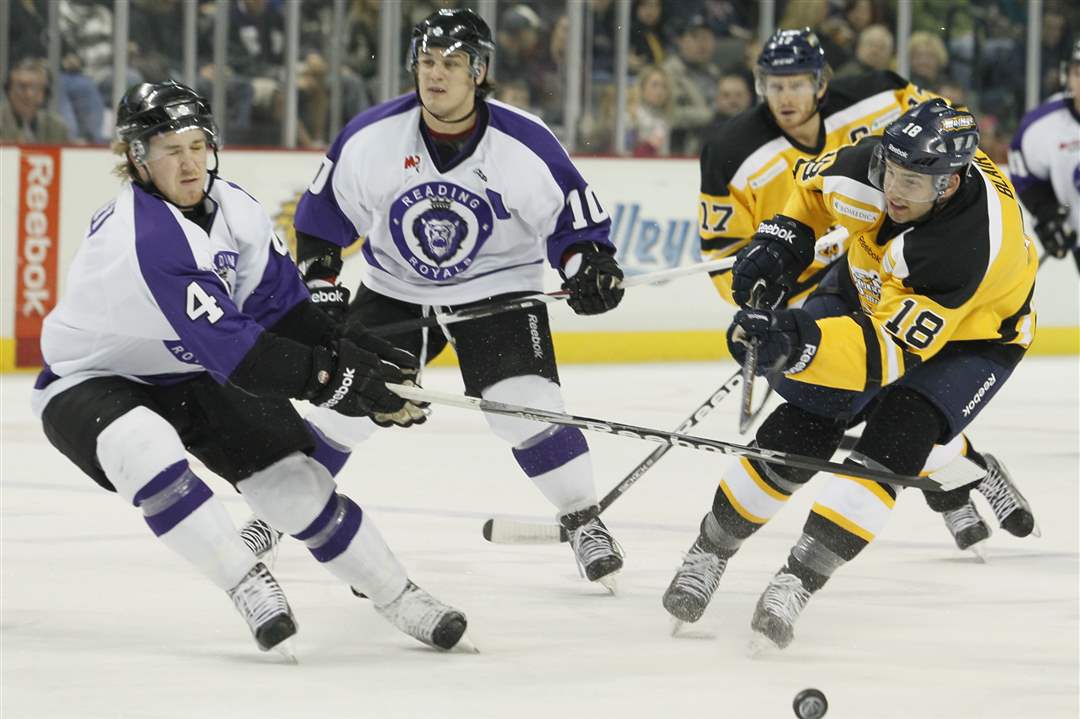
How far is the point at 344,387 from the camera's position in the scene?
2822 mm

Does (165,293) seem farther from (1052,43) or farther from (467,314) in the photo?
(1052,43)

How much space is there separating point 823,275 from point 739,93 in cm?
375

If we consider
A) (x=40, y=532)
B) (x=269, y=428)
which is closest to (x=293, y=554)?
(x=40, y=532)

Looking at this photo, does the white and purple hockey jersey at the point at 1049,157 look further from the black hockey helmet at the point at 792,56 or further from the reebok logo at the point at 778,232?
the reebok logo at the point at 778,232

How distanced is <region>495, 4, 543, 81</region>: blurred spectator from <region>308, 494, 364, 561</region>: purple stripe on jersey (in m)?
4.55

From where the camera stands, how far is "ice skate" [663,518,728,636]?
128 inches

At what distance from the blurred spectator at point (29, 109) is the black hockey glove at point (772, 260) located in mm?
3886

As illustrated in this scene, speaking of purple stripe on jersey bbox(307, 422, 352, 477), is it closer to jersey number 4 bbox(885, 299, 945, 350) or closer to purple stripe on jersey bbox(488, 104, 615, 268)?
purple stripe on jersey bbox(488, 104, 615, 268)

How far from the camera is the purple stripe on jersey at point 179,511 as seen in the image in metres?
2.86

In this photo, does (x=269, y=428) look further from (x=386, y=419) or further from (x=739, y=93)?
(x=739, y=93)

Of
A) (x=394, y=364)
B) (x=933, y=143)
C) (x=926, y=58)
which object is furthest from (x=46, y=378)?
(x=926, y=58)

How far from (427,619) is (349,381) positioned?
47cm

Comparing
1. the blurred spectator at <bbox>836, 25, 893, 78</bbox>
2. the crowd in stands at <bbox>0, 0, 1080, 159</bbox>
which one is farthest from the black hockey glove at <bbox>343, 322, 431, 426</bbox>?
the blurred spectator at <bbox>836, 25, 893, 78</bbox>

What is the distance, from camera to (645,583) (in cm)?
368
